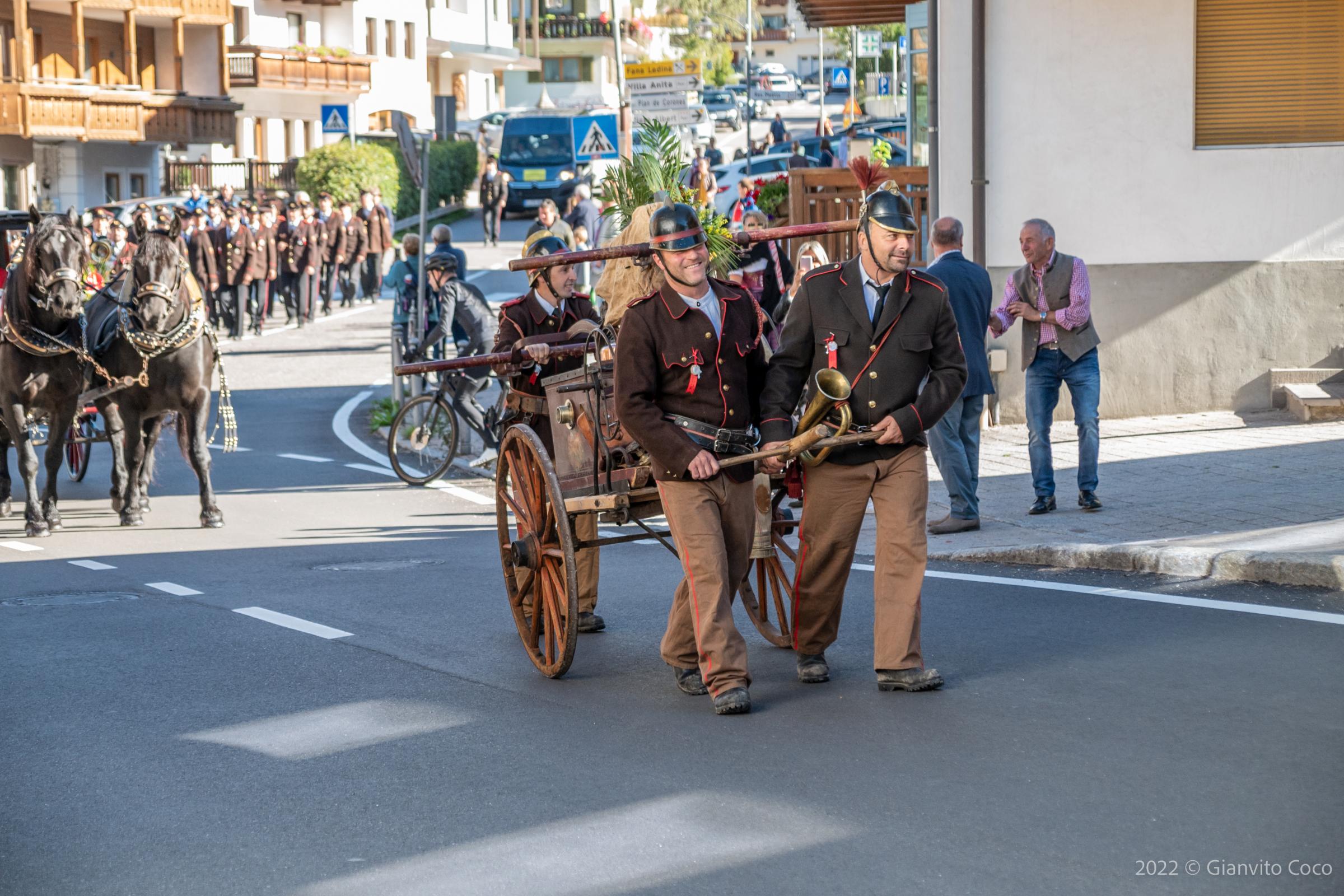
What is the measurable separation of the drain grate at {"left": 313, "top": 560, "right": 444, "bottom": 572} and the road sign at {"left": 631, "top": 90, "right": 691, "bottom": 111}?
37.8 ft

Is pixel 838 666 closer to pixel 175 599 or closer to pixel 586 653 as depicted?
pixel 586 653

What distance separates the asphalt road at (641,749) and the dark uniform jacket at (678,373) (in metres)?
1.07

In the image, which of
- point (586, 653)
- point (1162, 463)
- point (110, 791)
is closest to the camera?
point (110, 791)

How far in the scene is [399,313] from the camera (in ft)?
64.6

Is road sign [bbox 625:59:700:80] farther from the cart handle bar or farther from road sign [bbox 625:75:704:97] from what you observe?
the cart handle bar

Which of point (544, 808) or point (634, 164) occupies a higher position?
point (634, 164)

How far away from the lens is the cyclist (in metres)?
15.4

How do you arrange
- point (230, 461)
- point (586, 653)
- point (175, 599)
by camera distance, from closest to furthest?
point (586, 653) < point (175, 599) < point (230, 461)

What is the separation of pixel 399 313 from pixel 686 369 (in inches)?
518

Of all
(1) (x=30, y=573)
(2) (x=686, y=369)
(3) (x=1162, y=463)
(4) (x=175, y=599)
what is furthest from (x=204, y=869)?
(3) (x=1162, y=463)

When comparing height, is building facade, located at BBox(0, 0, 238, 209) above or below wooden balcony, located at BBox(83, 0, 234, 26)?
below

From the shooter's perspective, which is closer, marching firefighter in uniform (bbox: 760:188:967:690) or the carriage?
marching firefighter in uniform (bbox: 760:188:967:690)

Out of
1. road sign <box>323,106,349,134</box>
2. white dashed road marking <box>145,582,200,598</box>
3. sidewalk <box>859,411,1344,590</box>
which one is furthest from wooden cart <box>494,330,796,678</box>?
road sign <box>323,106,349,134</box>

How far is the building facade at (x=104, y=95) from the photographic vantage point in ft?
147
